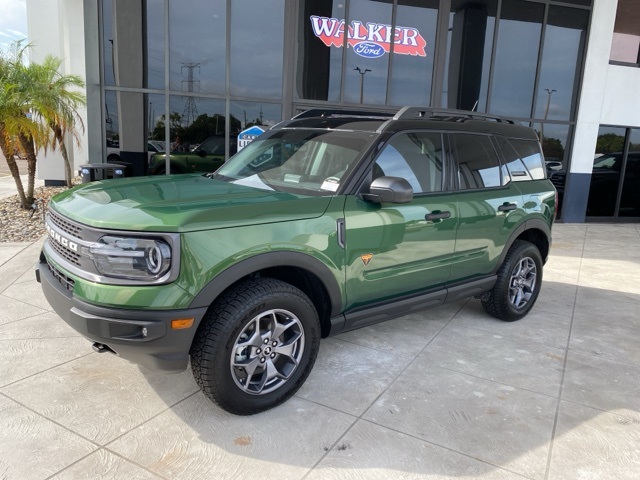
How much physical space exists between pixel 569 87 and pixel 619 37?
6.15 feet

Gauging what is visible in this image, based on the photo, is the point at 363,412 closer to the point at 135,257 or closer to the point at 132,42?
the point at 135,257

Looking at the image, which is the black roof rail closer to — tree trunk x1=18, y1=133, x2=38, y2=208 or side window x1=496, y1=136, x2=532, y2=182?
side window x1=496, y1=136, x2=532, y2=182

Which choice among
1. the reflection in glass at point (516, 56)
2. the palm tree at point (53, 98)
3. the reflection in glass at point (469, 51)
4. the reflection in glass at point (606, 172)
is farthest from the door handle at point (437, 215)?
the reflection in glass at point (606, 172)

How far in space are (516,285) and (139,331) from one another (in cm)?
373

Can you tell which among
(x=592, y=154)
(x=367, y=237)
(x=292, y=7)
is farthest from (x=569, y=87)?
(x=367, y=237)

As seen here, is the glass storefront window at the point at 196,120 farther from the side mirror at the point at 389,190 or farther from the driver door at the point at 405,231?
the side mirror at the point at 389,190

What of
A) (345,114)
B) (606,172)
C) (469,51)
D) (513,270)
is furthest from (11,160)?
(606,172)

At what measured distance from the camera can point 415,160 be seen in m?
3.92

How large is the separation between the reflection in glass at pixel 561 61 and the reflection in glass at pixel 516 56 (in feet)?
0.94

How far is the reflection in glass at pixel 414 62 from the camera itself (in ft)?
36.9

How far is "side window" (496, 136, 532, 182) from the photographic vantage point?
189 inches

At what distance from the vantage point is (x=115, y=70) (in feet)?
32.2

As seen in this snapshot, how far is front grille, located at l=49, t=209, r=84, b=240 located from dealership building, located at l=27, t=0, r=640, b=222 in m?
7.35

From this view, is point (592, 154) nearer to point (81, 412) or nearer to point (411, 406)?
point (411, 406)
